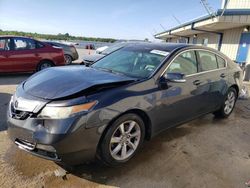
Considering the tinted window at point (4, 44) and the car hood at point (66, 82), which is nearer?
the car hood at point (66, 82)

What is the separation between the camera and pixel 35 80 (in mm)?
3275

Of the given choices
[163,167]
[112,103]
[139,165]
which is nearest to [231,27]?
[163,167]

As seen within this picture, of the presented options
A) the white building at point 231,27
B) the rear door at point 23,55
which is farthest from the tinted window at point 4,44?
the white building at point 231,27

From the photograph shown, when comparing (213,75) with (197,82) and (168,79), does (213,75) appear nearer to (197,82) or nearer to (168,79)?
(197,82)

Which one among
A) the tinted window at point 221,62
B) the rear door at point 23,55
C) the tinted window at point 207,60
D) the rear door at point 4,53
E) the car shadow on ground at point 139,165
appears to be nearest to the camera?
the car shadow on ground at point 139,165

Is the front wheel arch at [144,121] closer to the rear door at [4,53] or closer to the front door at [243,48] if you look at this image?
the rear door at [4,53]

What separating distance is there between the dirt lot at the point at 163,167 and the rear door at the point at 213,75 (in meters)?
0.68

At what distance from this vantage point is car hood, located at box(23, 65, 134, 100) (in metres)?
2.75

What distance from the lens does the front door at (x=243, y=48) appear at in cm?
1080

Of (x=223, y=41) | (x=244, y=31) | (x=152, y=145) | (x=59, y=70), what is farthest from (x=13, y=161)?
(x=223, y=41)

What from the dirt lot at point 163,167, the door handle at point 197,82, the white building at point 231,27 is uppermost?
the white building at point 231,27

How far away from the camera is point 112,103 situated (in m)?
2.75

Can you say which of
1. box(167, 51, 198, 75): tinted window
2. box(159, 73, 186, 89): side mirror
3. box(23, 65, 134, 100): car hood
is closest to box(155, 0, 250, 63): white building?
box(167, 51, 198, 75): tinted window

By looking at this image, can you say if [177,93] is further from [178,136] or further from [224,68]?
[224,68]
